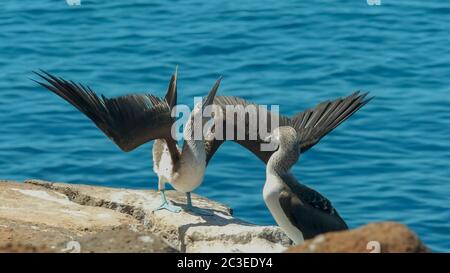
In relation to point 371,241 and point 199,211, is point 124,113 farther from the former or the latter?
point 371,241

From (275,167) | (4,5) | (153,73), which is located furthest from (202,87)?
(275,167)

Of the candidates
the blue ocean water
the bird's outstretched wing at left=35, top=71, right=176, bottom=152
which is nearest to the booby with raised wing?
the bird's outstretched wing at left=35, top=71, right=176, bottom=152

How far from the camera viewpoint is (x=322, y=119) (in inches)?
372

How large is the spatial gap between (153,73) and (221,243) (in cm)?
594

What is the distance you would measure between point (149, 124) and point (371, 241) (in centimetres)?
360

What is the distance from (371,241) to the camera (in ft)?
17.9

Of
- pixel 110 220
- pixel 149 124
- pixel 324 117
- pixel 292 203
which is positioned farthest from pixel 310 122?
pixel 110 220

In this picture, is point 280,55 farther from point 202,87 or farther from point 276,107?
point 276,107

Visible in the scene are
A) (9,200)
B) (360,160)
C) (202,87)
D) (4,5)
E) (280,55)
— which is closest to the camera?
(9,200)

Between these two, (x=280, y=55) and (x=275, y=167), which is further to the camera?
(x=280, y=55)

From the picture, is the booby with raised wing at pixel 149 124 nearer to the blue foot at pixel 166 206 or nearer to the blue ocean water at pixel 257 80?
the blue foot at pixel 166 206

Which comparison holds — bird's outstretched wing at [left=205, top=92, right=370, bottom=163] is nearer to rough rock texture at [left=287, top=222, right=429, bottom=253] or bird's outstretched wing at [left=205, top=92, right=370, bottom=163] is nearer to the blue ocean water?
the blue ocean water

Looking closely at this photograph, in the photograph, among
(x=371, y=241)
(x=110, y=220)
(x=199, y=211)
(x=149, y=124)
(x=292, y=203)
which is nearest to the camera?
(x=371, y=241)

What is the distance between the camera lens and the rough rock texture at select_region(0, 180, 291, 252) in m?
8.10
